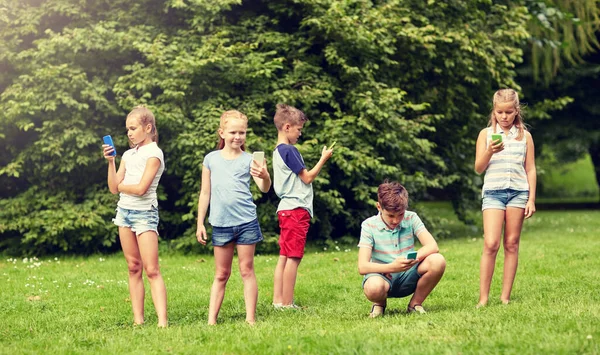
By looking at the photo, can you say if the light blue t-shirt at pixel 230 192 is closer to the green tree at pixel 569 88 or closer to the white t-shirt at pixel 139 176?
the white t-shirt at pixel 139 176

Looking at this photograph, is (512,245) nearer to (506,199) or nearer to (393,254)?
(506,199)

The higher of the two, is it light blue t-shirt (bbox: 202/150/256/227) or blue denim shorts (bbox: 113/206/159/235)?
light blue t-shirt (bbox: 202/150/256/227)

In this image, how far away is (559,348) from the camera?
464 cm

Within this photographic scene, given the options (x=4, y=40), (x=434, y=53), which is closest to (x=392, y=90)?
(x=434, y=53)

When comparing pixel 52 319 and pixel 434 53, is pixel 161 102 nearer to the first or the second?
pixel 434 53

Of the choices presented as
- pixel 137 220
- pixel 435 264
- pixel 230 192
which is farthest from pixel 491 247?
pixel 137 220

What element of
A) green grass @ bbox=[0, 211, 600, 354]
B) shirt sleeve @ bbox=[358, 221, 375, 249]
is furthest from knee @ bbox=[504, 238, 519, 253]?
shirt sleeve @ bbox=[358, 221, 375, 249]

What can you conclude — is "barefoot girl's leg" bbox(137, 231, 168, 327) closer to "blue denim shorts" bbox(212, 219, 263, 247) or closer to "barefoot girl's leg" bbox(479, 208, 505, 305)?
"blue denim shorts" bbox(212, 219, 263, 247)

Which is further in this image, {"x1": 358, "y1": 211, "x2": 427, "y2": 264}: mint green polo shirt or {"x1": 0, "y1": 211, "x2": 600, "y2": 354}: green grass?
{"x1": 358, "y1": 211, "x2": 427, "y2": 264}: mint green polo shirt

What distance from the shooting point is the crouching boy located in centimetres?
609

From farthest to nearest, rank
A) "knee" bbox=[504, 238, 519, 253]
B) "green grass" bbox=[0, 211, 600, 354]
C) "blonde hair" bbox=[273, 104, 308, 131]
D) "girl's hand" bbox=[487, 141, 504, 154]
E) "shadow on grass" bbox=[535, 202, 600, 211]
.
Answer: "shadow on grass" bbox=[535, 202, 600, 211], "blonde hair" bbox=[273, 104, 308, 131], "knee" bbox=[504, 238, 519, 253], "girl's hand" bbox=[487, 141, 504, 154], "green grass" bbox=[0, 211, 600, 354]

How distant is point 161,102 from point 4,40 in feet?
9.19

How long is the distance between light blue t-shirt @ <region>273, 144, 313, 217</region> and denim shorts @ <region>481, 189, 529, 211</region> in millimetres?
1616

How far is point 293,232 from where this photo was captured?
7.20 m
